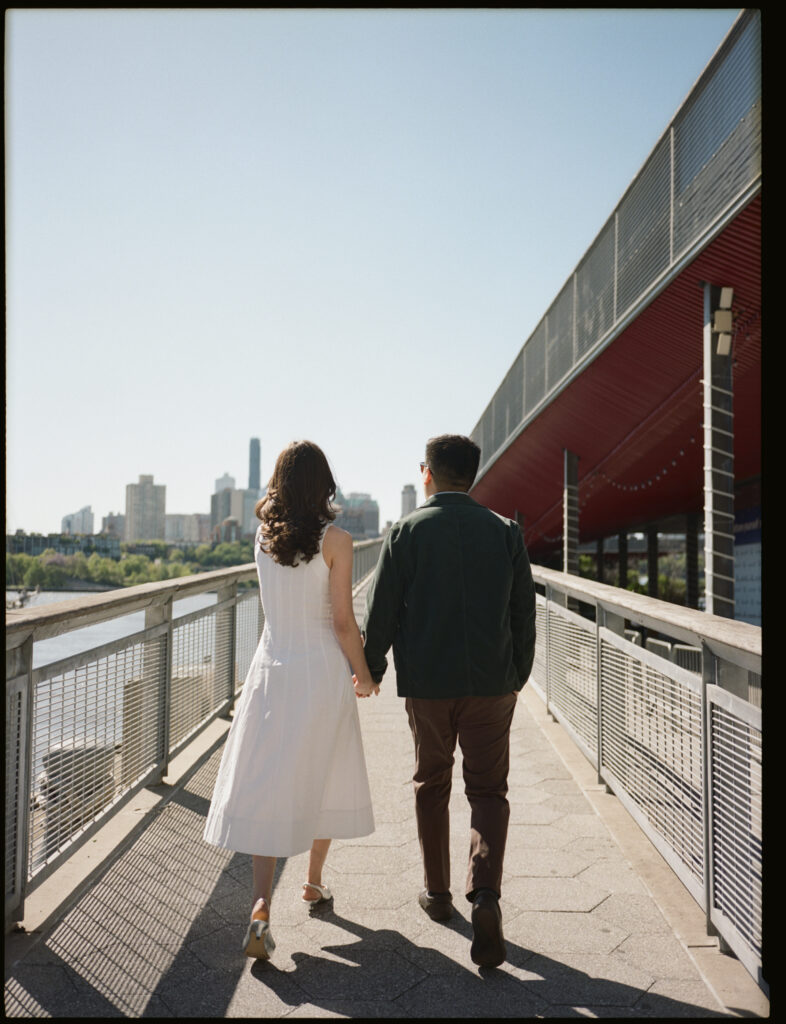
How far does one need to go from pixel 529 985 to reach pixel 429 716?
0.87 metres

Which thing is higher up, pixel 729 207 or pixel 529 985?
pixel 729 207

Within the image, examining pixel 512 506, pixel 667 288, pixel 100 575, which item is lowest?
pixel 100 575

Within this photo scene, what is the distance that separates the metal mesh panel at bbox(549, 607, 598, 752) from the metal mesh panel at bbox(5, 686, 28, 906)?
3.07 m

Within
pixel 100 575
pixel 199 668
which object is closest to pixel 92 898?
pixel 199 668

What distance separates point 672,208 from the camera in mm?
10156

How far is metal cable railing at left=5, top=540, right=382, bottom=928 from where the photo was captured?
115 inches

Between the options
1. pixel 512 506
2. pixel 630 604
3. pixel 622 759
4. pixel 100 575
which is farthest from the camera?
pixel 100 575

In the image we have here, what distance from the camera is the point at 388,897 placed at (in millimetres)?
3303

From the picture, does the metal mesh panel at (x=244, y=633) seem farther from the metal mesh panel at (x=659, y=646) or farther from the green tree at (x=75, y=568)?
the green tree at (x=75, y=568)

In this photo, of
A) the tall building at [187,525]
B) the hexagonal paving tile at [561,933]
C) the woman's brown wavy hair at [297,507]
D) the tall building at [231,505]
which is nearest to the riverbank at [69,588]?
the woman's brown wavy hair at [297,507]

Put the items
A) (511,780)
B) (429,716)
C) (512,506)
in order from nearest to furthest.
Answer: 1. (429,716)
2. (511,780)
3. (512,506)

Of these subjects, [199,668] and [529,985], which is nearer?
[529,985]

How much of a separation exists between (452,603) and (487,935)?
1034 mm
